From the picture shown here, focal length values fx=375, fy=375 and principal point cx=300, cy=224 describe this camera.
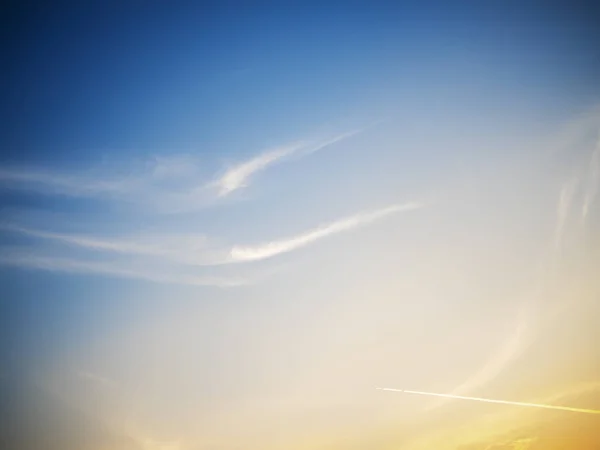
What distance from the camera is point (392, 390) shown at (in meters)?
22.3

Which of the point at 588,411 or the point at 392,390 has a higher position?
the point at 392,390

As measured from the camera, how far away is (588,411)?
69.7 ft

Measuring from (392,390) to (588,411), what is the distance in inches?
430
